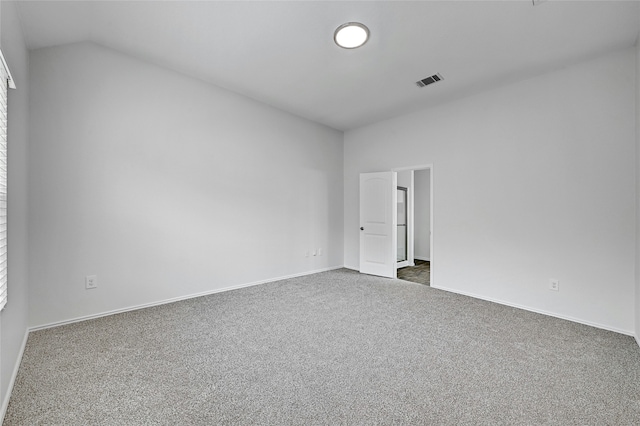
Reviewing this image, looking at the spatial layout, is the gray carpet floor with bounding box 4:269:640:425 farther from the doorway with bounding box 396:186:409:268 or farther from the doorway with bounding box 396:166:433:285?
the doorway with bounding box 396:186:409:268

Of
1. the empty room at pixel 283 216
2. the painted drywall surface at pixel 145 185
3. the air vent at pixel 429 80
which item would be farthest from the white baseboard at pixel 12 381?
the air vent at pixel 429 80

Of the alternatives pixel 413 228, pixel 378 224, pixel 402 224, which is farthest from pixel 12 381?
pixel 413 228

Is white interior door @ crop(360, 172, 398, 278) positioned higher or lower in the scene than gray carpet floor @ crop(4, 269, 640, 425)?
higher

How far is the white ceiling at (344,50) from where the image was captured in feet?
7.66

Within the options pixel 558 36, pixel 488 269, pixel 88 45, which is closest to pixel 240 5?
pixel 88 45

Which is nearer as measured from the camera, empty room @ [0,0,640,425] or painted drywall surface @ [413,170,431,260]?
empty room @ [0,0,640,425]

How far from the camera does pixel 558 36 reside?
2.61m

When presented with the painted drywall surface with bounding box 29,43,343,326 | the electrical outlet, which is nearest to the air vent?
the painted drywall surface with bounding box 29,43,343,326

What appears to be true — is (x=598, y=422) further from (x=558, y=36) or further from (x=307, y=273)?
(x=307, y=273)

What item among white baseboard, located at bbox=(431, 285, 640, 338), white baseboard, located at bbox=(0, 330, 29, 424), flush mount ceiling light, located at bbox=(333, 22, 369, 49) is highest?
flush mount ceiling light, located at bbox=(333, 22, 369, 49)

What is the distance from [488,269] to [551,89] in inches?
88.0

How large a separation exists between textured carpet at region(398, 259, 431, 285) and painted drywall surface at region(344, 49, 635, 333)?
0.57 metres

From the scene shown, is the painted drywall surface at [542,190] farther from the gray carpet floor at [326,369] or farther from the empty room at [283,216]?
the gray carpet floor at [326,369]

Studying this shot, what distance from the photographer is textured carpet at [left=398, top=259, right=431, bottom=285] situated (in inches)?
190
